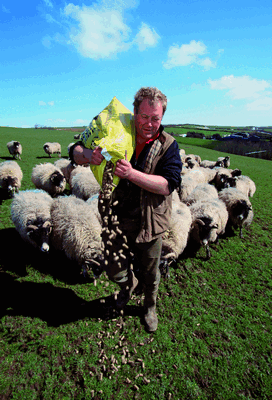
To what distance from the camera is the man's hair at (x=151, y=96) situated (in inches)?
82.1

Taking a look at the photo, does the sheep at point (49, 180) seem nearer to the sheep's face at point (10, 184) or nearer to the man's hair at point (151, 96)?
the sheep's face at point (10, 184)

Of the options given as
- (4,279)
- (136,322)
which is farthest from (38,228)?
(136,322)

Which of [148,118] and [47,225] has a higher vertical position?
[148,118]

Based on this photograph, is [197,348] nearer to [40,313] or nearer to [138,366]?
[138,366]

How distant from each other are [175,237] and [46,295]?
309 cm

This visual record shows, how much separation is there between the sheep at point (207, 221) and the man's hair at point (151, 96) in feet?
13.8

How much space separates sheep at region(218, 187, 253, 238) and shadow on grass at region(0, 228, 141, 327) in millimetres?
5092

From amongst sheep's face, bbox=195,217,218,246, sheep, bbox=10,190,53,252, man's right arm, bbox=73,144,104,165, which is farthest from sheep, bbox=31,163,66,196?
man's right arm, bbox=73,144,104,165

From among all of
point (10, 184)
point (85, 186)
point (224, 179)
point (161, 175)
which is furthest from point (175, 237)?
point (10, 184)

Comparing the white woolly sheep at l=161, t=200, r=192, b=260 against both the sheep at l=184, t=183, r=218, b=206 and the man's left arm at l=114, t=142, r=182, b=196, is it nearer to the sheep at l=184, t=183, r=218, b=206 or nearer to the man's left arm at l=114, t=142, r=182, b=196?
the sheep at l=184, t=183, r=218, b=206

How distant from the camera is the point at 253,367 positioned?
3.16 m

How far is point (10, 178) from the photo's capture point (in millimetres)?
8727

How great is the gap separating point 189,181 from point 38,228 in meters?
6.94

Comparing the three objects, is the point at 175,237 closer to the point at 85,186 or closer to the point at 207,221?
the point at 207,221
